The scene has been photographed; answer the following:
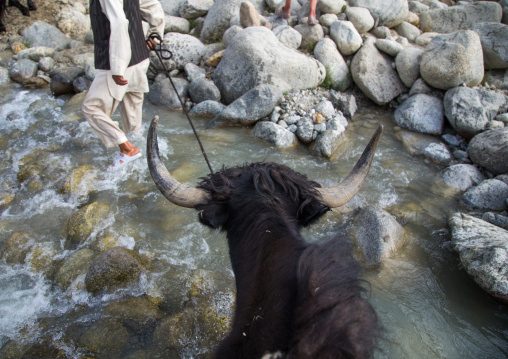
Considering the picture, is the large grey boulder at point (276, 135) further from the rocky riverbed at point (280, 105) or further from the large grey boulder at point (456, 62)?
the large grey boulder at point (456, 62)

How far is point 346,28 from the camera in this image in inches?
314

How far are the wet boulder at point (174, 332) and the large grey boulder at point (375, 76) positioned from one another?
6290 millimetres

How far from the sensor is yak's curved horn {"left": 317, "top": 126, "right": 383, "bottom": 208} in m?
2.48

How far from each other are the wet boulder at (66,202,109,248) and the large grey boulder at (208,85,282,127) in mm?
3179

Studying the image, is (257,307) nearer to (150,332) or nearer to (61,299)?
(150,332)

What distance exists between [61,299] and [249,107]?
464 cm

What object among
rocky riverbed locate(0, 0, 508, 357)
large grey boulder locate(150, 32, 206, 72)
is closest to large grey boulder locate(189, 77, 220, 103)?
rocky riverbed locate(0, 0, 508, 357)

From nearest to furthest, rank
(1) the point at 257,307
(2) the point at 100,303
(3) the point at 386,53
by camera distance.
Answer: (1) the point at 257,307 < (2) the point at 100,303 < (3) the point at 386,53

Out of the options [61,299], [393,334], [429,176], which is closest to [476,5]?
[429,176]

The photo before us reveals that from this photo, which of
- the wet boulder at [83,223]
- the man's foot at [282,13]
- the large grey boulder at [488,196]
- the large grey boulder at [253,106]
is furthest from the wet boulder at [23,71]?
the large grey boulder at [488,196]

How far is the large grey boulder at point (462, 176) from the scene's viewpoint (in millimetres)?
5430

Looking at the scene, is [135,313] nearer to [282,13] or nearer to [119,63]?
[119,63]

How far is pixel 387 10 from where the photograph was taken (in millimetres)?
8867

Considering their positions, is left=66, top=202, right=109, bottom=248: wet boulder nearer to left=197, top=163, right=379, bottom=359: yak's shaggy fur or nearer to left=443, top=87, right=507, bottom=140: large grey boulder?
left=197, top=163, right=379, bottom=359: yak's shaggy fur
